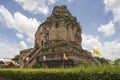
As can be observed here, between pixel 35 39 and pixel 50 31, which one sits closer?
pixel 50 31

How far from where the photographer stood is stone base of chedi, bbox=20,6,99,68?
43438mm

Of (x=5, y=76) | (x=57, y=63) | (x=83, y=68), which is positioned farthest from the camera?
(x=57, y=63)

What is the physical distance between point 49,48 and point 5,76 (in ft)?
Result: 55.3

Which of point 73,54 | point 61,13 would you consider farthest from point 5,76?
point 61,13

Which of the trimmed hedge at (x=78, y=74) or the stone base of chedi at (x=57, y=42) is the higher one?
the stone base of chedi at (x=57, y=42)

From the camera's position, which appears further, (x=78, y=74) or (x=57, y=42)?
(x=57, y=42)

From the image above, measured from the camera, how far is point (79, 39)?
221ft

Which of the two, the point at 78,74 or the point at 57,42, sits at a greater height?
the point at 57,42

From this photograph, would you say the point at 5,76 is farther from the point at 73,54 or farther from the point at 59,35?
the point at 59,35

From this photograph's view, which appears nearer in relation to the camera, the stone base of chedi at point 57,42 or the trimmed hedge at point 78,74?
the trimmed hedge at point 78,74

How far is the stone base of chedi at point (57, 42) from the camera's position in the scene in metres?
43.4

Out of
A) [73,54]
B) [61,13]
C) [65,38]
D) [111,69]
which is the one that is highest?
[61,13]

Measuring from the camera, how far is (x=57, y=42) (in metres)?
56.8

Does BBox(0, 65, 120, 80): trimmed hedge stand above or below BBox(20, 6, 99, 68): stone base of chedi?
below
